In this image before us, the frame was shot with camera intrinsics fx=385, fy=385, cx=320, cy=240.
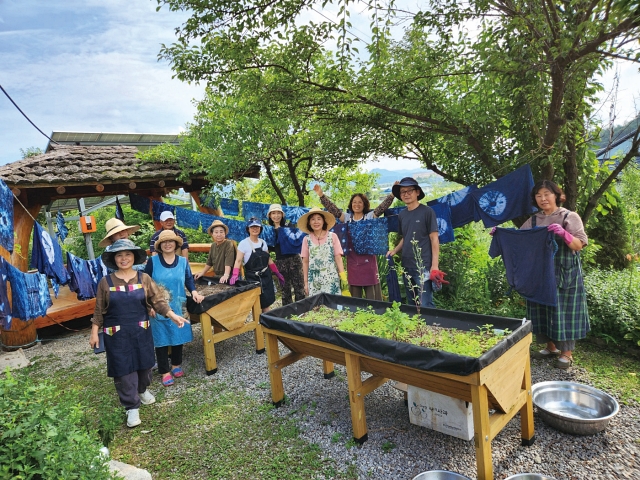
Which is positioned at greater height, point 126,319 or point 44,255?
point 44,255

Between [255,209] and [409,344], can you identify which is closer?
[409,344]

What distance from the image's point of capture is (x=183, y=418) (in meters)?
3.80

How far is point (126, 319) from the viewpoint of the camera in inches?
144

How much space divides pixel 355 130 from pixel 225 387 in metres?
4.27

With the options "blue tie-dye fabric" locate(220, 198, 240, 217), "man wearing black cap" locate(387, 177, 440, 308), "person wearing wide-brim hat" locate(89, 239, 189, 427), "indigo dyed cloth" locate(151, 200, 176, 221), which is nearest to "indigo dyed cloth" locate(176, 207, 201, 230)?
"indigo dyed cloth" locate(151, 200, 176, 221)

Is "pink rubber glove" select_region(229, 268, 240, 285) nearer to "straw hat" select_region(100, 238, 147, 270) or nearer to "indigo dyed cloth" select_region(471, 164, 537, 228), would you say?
"straw hat" select_region(100, 238, 147, 270)

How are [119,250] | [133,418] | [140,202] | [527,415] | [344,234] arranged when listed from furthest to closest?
1. [140,202]
2. [344,234]
3. [133,418]
4. [119,250]
5. [527,415]

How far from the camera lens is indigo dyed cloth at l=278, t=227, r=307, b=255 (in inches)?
242

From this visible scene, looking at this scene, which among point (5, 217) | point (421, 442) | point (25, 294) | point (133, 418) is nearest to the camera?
point (421, 442)

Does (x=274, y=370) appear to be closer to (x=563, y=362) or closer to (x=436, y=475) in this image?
(x=436, y=475)

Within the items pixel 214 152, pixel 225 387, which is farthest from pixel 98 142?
pixel 225 387

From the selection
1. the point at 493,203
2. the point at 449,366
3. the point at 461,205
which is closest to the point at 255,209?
the point at 461,205

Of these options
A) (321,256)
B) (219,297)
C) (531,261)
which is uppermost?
(321,256)

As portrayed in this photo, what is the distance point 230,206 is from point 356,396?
593cm
